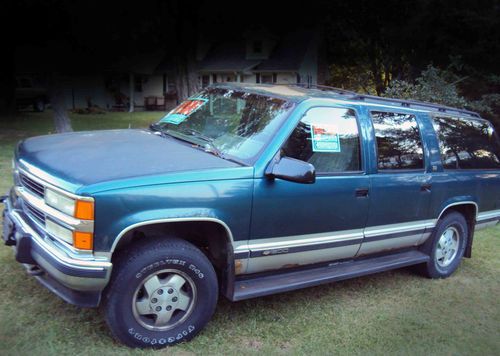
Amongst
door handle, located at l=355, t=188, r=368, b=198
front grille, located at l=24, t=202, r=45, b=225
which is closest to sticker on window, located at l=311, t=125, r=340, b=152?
door handle, located at l=355, t=188, r=368, b=198

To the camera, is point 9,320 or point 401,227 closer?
point 9,320

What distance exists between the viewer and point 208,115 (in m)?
4.69

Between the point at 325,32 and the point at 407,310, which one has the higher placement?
the point at 325,32

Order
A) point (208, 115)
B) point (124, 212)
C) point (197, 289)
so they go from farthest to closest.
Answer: point (208, 115)
point (197, 289)
point (124, 212)

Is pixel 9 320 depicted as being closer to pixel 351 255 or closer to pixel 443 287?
pixel 351 255

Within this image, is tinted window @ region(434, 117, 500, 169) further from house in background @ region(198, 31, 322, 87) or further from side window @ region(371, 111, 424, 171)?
house in background @ region(198, 31, 322, 87)

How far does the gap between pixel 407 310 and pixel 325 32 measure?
86.7ft

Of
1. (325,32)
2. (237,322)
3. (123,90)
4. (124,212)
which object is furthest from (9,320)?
(123,90)

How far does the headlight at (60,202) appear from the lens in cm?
323

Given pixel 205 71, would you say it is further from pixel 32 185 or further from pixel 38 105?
pixel 32 185

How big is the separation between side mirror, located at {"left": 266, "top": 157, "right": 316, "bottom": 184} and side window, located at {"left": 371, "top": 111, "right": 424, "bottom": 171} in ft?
3.72

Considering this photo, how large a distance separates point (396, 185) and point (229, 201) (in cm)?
182

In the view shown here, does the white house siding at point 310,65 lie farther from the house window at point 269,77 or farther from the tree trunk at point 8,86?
the tree trunk at point 8,86

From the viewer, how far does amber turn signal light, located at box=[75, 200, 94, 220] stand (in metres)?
3.16
